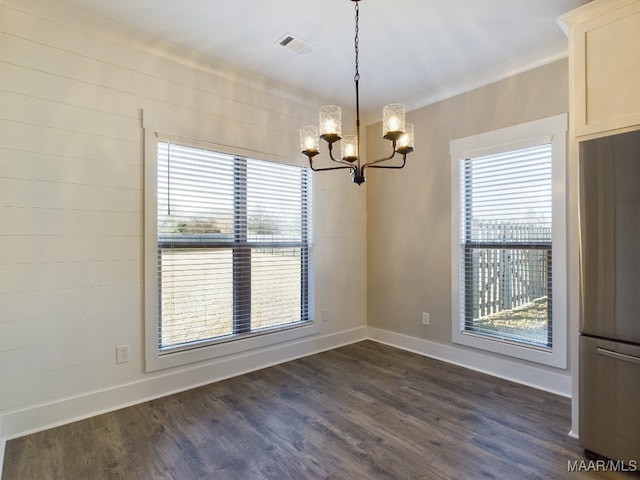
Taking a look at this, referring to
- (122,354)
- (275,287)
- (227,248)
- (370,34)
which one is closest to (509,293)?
(275,287)

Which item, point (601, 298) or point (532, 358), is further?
point (532, 358)

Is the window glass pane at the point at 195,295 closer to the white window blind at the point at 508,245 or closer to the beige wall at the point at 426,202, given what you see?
the beige wall at the point at 426,202

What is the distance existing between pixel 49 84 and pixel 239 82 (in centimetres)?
150

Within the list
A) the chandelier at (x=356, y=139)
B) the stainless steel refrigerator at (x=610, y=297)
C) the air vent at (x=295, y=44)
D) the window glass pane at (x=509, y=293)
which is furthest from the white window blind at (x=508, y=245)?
the air vent at (x=295, y=44)

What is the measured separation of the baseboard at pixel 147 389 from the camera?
2332 millimetres

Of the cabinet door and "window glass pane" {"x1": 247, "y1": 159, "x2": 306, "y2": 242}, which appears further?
"window glass pane" {"x1": 247, "y1": 159, "x2": 306, "y2": 242}

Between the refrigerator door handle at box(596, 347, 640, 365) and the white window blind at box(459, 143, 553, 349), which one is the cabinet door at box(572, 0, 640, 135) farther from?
the refrigerator door handle at box(596, 347, 640, 365)

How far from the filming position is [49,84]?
2439 millimetres

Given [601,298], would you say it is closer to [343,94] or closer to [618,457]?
[618,457]

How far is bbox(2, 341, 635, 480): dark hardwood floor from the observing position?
1.97 m

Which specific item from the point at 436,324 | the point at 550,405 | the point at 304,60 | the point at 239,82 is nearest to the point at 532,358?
the point at 550,405

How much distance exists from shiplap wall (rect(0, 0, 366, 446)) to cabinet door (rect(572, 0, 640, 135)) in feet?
9.01

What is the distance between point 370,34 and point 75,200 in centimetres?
248

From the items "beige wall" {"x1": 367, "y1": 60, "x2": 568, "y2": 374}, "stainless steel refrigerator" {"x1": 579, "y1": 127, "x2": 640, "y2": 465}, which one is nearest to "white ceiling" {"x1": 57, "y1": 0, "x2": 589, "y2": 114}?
"beige wall" {"x1": 367, "y1": 60, "x2": 568, "y2": 374}
